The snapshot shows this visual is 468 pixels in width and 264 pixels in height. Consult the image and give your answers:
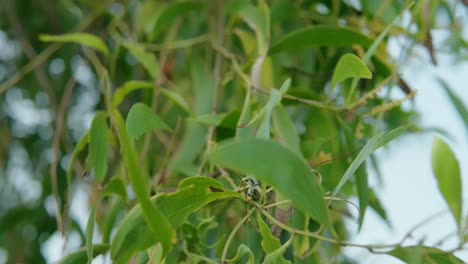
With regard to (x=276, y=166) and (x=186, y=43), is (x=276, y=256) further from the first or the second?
(x=186, y=43)

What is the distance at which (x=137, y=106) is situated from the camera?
1.12 ft

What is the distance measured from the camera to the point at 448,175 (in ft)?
1.19

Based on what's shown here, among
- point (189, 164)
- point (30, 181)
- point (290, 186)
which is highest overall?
point (290, 186)

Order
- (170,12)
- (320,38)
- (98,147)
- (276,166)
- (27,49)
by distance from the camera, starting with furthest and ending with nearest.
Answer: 1. (27,49)
2. (170,12)
3. (320,38)
4. (98,147)
5. (276,166)

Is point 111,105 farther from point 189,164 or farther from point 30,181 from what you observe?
point 30,181

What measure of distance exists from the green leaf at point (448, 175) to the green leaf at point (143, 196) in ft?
0.52

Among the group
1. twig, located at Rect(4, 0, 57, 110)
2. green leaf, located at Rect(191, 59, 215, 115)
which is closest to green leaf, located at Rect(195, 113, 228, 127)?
green leaf, located at Rect(191, 59, 215, 115)

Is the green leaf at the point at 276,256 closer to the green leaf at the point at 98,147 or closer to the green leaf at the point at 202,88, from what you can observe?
the green leaf at the point at 98,147

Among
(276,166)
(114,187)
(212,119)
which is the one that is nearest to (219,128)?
(212,119)

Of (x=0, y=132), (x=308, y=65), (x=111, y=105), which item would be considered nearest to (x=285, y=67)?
(x=308, y=65)

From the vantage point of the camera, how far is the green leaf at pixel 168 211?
0.31 metres

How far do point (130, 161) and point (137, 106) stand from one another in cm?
8

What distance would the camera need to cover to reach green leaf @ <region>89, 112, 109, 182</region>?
352 mm

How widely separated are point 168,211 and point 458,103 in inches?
11.9
